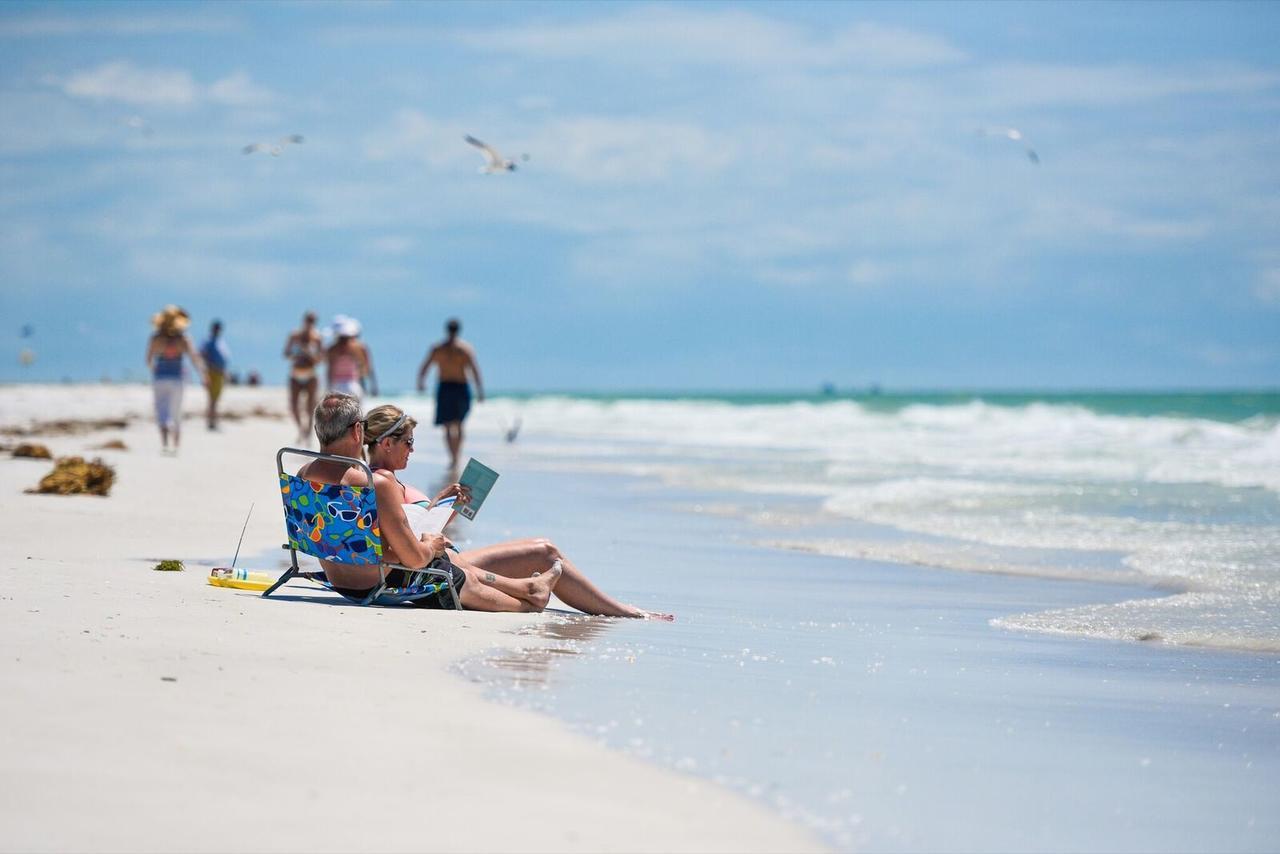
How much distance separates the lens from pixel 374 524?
20.5 ft

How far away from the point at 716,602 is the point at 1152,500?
8.33 m

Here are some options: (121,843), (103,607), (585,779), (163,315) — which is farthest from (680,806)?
(163,315)

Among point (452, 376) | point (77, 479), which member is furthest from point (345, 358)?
point (77, 479)

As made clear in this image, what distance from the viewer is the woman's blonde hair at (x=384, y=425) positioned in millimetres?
6398

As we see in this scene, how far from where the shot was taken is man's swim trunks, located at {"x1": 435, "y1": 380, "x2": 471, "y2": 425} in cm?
1762

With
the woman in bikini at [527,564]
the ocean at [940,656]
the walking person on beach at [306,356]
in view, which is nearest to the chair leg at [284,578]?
the woman in bikini at [527,564]

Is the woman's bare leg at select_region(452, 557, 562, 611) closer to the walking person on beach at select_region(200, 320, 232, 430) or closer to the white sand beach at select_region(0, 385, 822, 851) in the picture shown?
the white sand beach at select_region(0, 385, 822, 851)

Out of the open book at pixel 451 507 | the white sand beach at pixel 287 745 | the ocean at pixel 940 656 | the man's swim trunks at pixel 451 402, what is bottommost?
the ocean at pixel 940 656

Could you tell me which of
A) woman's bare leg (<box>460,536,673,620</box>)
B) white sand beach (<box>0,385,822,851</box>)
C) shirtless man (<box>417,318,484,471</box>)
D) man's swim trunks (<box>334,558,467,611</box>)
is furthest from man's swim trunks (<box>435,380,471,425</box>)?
white sand beach (<box>0,385,822,851</box>)

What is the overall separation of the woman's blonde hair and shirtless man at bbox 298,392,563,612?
34 millimetres

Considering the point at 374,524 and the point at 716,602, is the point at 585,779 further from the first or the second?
the point at 716,602

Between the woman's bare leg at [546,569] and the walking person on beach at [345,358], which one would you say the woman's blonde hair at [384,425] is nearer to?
the woman's bare leg at [546,569]

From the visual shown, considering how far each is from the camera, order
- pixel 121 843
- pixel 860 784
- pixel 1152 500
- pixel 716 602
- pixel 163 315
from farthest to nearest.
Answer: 1. pixel 163 315
2. pixel 1152 500
3. pixel 716 602
4. pixel 860 784
5. pixel 121 843

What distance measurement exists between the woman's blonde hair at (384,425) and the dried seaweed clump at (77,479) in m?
5.55
